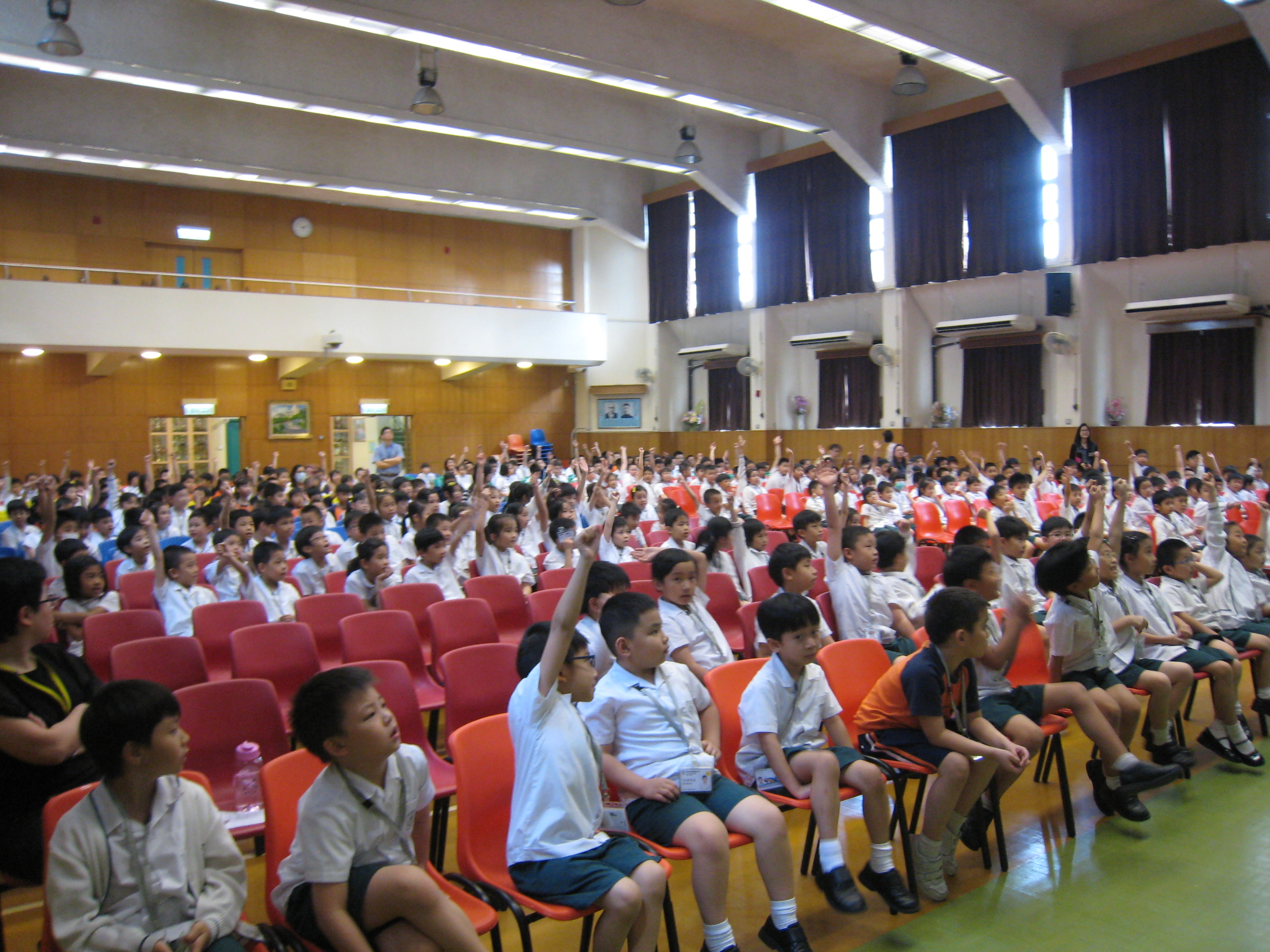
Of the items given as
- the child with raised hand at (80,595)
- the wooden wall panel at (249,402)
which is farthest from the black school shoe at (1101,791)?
the wooden wall panel at (249,402)

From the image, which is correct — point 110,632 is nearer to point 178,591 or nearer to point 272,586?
point 178,591

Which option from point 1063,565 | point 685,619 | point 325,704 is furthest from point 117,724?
point 1063,565

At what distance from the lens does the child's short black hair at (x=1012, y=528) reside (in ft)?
16.9

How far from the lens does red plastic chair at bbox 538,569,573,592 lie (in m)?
5.45

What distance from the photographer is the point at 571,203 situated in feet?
62.1

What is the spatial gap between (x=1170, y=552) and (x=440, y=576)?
4.27 metres

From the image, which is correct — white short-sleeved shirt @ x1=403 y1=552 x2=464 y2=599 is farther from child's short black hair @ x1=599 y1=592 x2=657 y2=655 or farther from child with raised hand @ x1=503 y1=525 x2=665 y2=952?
child with raised hand @ x1=503 y1=525 x2=665 y2=952

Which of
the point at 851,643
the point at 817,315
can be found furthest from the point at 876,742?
the point at 817,315

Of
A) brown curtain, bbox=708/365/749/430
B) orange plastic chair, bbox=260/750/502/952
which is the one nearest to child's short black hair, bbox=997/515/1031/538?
orange plastic chair, bbox=260/750/502/952

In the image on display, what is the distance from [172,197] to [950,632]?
18.1 meters

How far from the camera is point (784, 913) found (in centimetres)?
263

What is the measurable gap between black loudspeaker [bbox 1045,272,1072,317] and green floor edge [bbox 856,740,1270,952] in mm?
11618

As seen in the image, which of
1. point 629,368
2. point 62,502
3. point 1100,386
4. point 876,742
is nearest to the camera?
point 876,742

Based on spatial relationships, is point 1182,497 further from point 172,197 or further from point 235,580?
point 172,197
